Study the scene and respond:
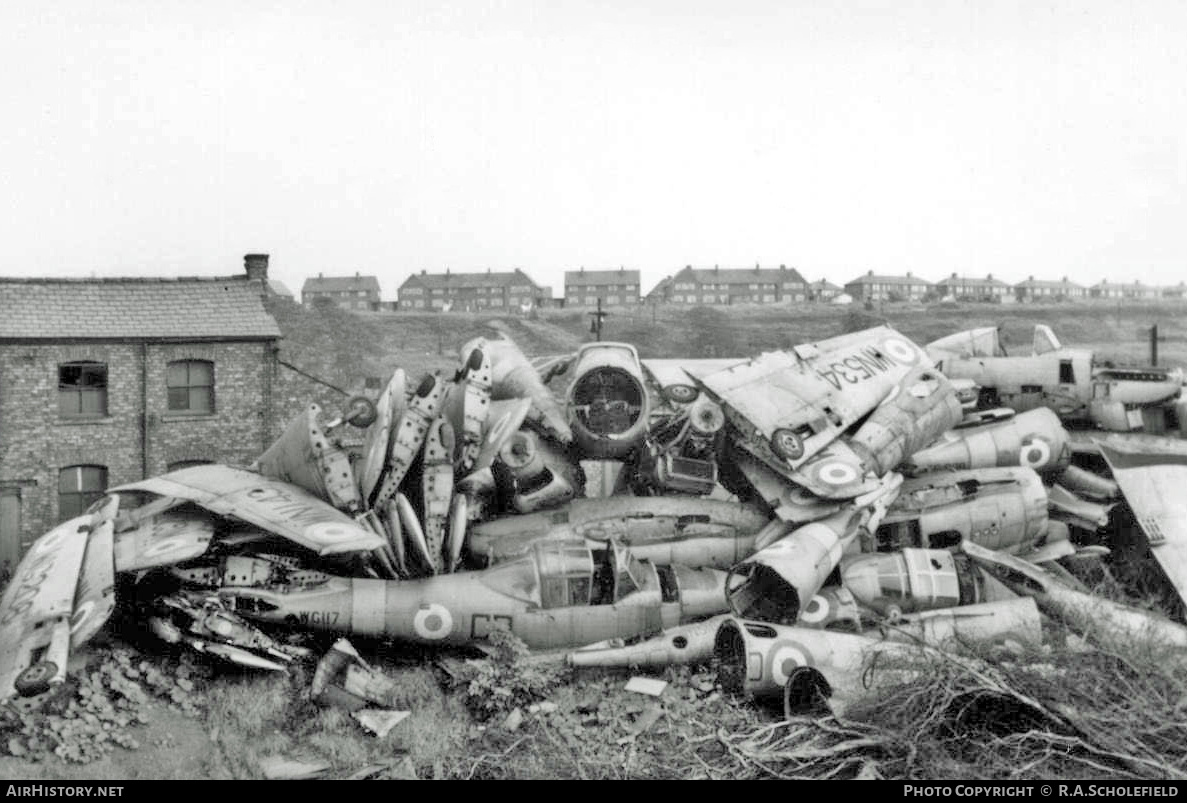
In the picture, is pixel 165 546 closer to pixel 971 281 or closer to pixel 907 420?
pixel 907 420

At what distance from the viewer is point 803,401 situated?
17.8 metres

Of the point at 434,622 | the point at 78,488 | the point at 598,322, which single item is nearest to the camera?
the point at 434,622

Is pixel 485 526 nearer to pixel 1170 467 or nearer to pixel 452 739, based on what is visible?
pixel 452 739

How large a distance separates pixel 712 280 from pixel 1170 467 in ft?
266

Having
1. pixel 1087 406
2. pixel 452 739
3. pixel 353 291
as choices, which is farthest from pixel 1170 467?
pixel 353 291

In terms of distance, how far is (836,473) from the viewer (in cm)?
1638

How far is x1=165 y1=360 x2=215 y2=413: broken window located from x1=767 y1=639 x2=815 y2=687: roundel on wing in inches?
693

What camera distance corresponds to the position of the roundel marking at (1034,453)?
18844mm

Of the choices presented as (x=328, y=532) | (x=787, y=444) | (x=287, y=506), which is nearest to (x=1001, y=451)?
(x=787, y=444)

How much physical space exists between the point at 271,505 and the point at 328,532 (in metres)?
1.71

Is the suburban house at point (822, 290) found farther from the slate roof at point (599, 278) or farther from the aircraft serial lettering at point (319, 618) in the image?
the aircraft serial lettering at point (319, 618)

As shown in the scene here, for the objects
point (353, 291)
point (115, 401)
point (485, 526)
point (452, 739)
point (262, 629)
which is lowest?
point (452, 739)

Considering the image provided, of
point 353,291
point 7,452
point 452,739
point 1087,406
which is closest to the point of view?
point 452,739

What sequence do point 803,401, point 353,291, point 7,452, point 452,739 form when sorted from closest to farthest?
point 452,739 → point 803,401 → point 7,452 → point 353,291
